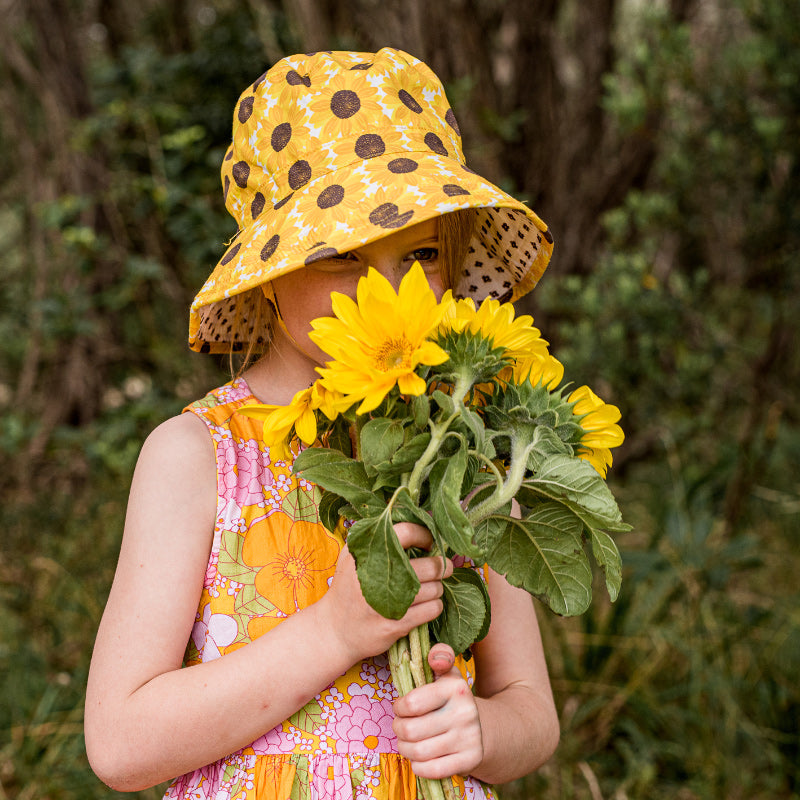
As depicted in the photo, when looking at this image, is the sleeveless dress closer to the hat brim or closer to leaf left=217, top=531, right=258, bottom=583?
leaf left=217, top=531, right=258, bottom=583

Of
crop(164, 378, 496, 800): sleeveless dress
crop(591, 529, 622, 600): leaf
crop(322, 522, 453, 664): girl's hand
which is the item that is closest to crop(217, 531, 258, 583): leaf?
crop(164, 378, 496, 800): sleeveless dress

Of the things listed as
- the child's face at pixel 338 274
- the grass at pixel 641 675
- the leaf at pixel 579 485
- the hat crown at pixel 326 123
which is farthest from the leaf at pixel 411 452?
the grass at pixel 641 675

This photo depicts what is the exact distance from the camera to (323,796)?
1078mm

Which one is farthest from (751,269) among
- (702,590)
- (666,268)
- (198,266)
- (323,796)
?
(323,796)

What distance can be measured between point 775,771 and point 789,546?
144 cm

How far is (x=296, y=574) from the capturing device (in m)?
1.16

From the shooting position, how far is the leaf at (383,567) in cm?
82

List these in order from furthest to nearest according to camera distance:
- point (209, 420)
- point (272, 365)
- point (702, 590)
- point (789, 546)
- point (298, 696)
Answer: point (789, 546) < point (702, 590) < point (272, 365) < point (209, 420) < point (298, 696)

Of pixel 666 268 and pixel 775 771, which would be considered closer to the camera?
pixel 775 771

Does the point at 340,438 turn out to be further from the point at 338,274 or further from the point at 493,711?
the point at 493,711

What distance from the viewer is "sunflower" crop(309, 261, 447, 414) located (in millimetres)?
818

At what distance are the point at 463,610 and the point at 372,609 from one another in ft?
0.34

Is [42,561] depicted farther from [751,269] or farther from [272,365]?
[751,269]

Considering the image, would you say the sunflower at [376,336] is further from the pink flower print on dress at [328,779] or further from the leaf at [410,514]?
the pink flower print on dress at [328,779]
